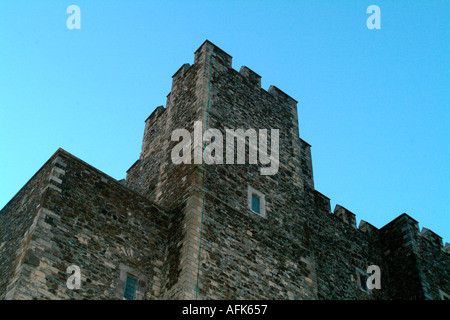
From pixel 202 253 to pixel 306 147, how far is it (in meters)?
7.97

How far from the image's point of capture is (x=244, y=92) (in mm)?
19750

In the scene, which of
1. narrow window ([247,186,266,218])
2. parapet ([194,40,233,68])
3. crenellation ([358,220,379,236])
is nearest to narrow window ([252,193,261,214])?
narrow window ([247,186,266,218])

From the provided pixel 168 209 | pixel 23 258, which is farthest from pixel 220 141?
pixel 23 258

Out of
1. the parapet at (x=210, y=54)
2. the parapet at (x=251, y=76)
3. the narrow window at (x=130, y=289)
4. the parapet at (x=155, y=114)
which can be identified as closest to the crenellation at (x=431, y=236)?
the parapet at (x=251, y=76)

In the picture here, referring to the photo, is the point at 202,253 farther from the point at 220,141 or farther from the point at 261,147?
the point at 261,147

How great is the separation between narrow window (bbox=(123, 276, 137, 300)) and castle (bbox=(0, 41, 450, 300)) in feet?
0.08

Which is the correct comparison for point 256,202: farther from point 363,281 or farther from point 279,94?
point 279,94

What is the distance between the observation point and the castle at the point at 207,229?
13.6 metres

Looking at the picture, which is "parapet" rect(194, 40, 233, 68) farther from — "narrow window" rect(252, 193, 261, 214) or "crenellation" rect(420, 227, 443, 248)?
"crenellation" rect(420, 227, 443, 248)

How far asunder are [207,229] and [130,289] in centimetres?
236

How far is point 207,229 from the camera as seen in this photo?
1501 cm

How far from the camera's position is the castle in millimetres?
13578

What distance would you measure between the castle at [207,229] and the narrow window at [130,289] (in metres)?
0.03

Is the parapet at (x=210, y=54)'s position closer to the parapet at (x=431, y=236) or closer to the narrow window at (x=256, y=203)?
the narrow window at (x=256, y=203)
